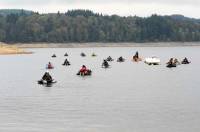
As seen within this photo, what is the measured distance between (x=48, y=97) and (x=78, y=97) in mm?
3046

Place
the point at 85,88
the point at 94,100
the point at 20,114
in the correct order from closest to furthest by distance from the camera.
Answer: the point at 20,114 < the point at 94,100 < the point at 85,88

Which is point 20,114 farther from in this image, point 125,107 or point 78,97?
point 78,97

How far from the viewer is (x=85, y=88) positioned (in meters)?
81.6

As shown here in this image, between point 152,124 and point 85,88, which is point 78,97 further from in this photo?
point 152,124

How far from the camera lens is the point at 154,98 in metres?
67.1

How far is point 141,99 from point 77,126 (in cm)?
1943

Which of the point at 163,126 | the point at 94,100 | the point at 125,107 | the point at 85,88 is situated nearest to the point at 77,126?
the point at 163,126

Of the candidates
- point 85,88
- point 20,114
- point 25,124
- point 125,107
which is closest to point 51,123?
point 25,124

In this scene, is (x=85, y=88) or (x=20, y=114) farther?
(x=85, y=88)

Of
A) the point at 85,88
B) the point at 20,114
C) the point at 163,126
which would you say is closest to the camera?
the point at 163,126

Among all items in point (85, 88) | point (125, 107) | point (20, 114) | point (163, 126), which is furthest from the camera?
point (85, 88)

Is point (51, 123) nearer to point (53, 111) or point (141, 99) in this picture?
point (53, 111)

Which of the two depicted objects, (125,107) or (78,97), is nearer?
(125,107)

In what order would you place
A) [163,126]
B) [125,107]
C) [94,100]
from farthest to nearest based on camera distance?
[94,100]
[125,107]
[163,126]
